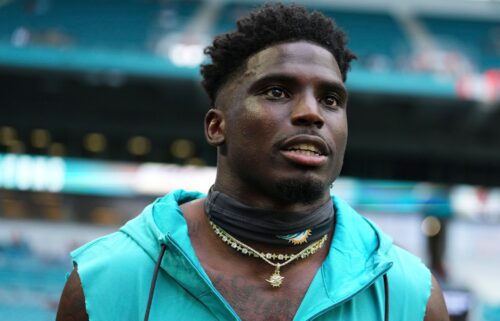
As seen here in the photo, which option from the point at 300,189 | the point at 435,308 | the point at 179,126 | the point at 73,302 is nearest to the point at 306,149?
the point at 300,189

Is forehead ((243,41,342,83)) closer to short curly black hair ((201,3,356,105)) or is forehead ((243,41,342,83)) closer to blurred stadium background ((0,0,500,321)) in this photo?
short curly black hair ((201,3,356,105))

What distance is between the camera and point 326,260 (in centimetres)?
222

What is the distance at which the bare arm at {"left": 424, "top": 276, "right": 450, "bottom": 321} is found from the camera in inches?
88.5

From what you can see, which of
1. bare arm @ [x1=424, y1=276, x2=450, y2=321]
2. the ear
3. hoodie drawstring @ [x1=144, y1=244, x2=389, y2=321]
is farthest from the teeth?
bare arm @ [x1=424, y1=276, x2=450, y2=321]

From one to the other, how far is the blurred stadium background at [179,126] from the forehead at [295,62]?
459 inches

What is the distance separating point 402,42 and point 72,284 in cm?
1774

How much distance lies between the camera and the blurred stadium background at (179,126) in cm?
1547

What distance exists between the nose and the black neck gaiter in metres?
0.25

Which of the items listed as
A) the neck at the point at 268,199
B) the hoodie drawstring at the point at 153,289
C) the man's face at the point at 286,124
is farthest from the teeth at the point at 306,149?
the hoodie drawstring at the point at 153,289

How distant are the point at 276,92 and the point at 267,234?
0.38m

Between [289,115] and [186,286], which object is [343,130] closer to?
[289,115]

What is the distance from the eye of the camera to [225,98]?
225 centimetres

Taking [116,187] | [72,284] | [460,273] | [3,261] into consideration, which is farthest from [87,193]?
[72,284]

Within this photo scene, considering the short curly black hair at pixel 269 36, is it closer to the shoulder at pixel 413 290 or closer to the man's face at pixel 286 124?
the man's face at pixel 286 124
